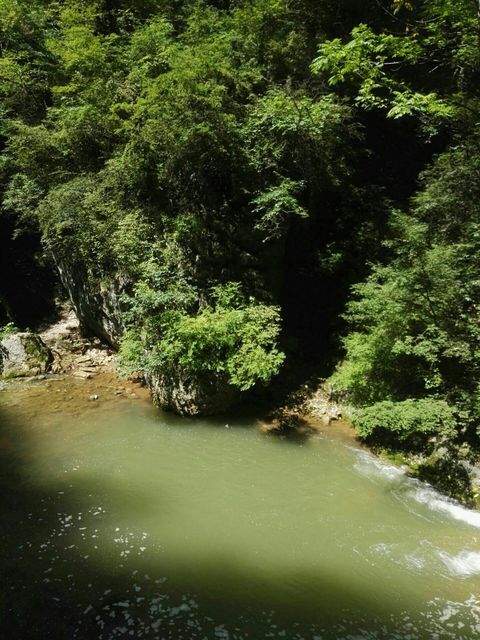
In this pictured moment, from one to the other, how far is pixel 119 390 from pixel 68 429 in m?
2.23

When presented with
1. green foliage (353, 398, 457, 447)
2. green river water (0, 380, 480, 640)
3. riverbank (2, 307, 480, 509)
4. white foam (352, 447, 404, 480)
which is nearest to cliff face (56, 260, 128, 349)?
riverbank (2, 307, 480, 509)

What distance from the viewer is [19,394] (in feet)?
36.9

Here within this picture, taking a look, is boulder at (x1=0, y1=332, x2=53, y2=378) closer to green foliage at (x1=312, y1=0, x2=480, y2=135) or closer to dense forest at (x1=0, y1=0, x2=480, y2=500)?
dense forest at (x1=0, y1=0, x2=480, y2=500)

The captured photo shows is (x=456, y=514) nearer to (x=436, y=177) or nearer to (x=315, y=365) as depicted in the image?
(x=315, y=365)

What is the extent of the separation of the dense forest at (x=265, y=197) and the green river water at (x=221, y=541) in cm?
145

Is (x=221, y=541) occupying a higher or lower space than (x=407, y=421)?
lower

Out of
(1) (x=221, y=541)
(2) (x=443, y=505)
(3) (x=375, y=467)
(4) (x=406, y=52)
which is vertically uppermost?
(4) (x=406, y=52)

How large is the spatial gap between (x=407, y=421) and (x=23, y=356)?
35.7 feet

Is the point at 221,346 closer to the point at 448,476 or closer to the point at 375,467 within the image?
the point at 375,467

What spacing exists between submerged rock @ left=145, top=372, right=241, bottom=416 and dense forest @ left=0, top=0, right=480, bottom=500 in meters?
0.05

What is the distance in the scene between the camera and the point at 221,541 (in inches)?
244

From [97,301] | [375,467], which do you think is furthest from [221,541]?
[97,301]

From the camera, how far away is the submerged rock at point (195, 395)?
9.72 meters

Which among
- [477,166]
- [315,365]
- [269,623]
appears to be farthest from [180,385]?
[477,166]
